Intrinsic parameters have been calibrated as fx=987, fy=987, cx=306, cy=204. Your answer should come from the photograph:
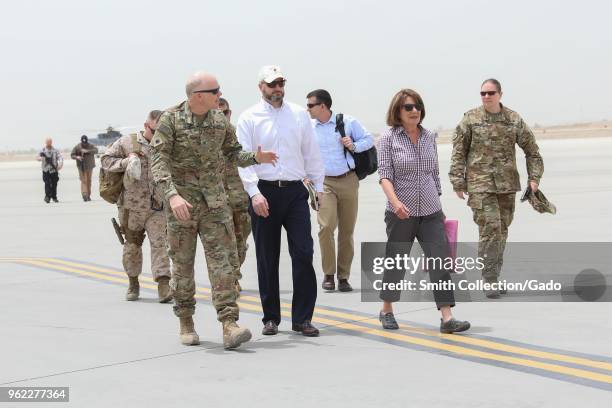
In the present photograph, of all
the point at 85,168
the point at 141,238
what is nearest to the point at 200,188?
the point at 141,238

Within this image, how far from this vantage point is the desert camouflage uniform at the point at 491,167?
28.8ft

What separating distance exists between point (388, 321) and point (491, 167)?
2171mm

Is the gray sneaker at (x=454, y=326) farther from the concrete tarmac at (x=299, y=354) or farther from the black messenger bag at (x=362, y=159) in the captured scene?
the black messenger bag at (x=362, y=159)

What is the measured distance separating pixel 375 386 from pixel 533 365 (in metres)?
1.07

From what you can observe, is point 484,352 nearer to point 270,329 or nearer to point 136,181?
point 270,329

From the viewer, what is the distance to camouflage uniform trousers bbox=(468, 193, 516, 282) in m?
8.84

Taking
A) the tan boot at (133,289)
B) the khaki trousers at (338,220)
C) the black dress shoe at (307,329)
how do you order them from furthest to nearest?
the khaki trousers at (338,220), the tan boot at (133,289), the black dress shoe at (307,329)

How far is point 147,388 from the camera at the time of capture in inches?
223

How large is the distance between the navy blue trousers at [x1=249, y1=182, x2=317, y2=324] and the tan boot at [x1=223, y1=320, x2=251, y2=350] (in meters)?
0.64

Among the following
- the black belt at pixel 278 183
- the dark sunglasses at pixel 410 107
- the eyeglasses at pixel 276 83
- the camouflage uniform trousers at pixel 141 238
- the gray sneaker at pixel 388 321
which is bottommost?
the gray sneaker at pixel 388 321

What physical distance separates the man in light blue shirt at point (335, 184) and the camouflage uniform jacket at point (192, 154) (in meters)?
2.75

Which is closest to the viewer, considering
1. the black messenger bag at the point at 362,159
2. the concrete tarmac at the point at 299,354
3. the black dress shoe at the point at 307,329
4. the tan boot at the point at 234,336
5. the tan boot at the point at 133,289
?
the concrete tarmac at the point at 299,354

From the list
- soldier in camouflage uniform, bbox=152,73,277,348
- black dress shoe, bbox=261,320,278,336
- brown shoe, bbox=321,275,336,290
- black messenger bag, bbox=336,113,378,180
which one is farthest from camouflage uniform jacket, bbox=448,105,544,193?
soldier in camouflage uniform, bbox=152,73,277,348

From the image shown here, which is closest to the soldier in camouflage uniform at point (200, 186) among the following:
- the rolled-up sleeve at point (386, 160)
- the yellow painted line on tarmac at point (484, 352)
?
the rolled-up sleeve at point (386, 160)
